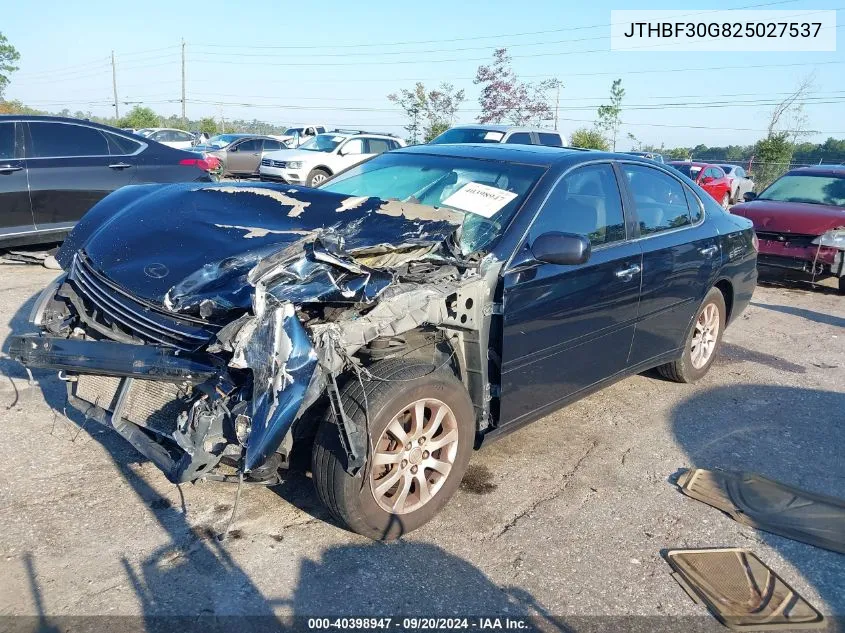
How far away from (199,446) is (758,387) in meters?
4.52

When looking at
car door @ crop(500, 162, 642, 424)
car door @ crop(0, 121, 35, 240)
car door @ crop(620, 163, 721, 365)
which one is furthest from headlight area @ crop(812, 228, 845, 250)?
car door @ crop(0, 121, 35, 240)

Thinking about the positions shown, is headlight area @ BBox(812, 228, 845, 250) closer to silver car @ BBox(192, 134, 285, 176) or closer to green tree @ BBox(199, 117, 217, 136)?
silver car @ BBox(192, 134, 285, 176)

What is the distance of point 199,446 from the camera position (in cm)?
270

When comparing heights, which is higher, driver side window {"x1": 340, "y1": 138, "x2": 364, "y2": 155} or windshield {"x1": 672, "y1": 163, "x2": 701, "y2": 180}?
driver side window {"x1": 340, "y1": 138, "x2": 364, "y2": 155}

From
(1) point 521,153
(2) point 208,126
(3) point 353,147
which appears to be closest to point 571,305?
(1) point 521,153

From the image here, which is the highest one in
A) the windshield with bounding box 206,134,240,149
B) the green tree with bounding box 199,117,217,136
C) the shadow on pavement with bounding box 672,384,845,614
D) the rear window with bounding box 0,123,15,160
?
the green tree with bounding box 199,117,217,136

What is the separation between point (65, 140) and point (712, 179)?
1828cm

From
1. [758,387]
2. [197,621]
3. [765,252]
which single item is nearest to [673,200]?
[758,387]

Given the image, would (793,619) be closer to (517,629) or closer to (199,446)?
(517,629)

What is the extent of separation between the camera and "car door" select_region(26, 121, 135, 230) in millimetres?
7391

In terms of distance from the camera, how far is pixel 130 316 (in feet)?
10.1

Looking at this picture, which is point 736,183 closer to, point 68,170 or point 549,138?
point 549,138

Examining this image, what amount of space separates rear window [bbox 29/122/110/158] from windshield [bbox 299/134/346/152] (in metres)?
10.4

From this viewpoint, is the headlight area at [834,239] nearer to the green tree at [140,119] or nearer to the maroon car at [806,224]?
the maroon car at [806,224]
